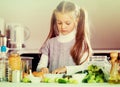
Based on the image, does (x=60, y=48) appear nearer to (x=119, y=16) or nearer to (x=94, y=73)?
(x=94, y=73)

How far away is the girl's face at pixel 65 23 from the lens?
5.41 feet

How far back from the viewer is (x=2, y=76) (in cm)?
155

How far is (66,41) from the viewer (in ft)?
5.41

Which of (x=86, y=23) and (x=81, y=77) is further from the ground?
(x=86, y=23)

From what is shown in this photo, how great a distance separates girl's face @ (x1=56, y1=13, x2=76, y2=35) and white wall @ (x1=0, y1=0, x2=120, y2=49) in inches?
2.3

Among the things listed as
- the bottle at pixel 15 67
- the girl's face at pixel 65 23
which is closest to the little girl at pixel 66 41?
the girl's face at pixel 65 23

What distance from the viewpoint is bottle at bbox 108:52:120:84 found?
1446 mm

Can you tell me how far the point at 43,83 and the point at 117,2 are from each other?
61 cm

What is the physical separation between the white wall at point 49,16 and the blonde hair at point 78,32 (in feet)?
0.09

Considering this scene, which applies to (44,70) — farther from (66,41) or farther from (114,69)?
(114,69)

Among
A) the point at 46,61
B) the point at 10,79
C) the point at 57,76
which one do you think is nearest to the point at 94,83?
Answer: the point at 57,76

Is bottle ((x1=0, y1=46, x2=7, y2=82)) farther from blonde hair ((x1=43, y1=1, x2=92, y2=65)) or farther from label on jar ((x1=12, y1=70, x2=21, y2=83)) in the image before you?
blonde hair ((x1=43, y1=1, x2=92, y2=65))

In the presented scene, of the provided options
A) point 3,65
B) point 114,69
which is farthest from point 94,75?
point 3,65

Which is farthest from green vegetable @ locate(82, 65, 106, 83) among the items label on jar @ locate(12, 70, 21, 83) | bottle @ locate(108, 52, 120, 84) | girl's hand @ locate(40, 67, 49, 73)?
label on jar @ locate(12, 70, 21, 83)
